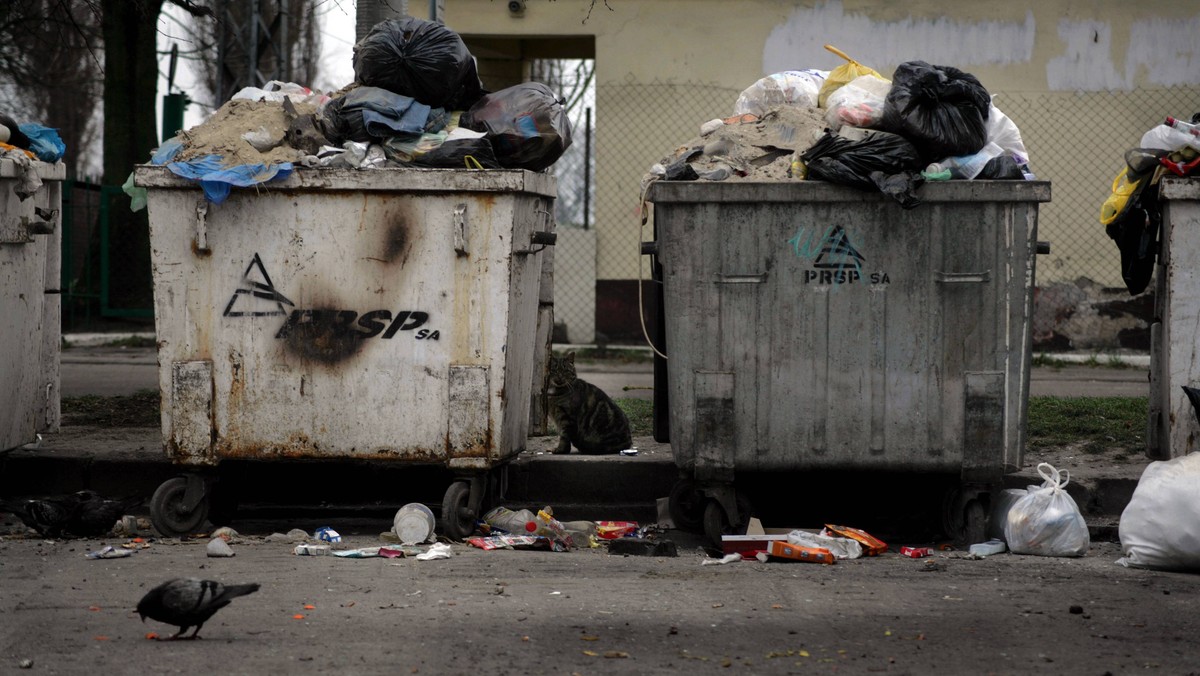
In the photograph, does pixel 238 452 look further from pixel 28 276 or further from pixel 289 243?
pixel 28 276

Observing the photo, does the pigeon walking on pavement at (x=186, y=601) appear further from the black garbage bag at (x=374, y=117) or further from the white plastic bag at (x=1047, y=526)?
the white plastic bag at (x=1047, y=526)

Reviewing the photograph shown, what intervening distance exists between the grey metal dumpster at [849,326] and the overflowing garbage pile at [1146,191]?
2.24ft

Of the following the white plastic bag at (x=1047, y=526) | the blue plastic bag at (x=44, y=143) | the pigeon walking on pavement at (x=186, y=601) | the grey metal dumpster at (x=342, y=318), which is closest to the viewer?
the pigeon walking on pavement at (x=186, y=601)

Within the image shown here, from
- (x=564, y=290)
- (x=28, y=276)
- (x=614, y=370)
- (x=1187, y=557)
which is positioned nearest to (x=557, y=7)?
(x=564, y=290)

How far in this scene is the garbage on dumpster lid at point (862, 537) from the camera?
15.9 feet

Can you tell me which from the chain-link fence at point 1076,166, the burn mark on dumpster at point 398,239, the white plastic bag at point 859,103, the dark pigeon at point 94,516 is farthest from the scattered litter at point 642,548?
the chain-link fence at point 1076,166

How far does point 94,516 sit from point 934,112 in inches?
135

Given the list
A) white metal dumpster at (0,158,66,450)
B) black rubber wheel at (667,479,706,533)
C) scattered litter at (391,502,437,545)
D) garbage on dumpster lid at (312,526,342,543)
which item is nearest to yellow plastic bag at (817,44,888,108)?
black rubber wheel at (667,479,706,533)

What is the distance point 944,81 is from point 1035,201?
0.55 metres

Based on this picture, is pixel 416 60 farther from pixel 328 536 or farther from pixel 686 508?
pixel 686 508

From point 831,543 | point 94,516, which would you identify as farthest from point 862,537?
point 94,516

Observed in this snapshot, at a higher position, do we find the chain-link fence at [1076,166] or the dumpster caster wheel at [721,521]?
the chain-link fence at [1076,166]

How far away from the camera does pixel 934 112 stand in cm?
489

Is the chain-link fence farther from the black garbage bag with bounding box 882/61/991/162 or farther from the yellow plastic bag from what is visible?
the black garbage bag with bounding box 882/61/991/162
